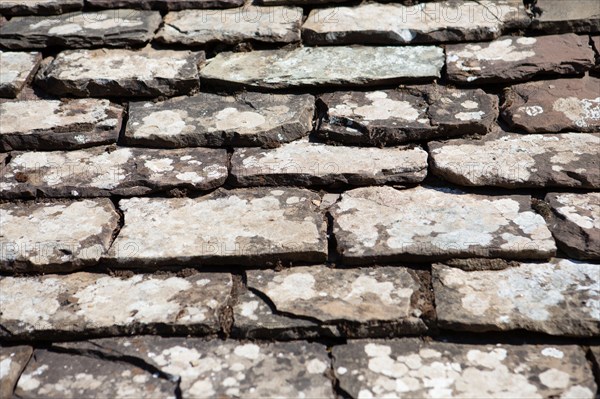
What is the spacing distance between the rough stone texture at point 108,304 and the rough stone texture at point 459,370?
391 mm

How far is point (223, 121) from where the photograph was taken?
2.56 meters

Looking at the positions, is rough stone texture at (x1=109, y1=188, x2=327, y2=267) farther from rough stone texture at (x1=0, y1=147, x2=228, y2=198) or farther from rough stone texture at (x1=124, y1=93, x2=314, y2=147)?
rough stone texture at (x1=124, y1=93, x2=314, y2=147)

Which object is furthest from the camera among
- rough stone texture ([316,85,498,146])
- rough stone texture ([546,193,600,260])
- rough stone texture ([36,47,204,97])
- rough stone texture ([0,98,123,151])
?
rough stone texture ([36,47,204,97])

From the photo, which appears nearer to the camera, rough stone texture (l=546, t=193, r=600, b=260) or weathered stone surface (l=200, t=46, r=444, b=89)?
rough stone texture (l=546, t=193, r=600, b=260)

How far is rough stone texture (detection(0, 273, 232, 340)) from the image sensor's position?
2.03m

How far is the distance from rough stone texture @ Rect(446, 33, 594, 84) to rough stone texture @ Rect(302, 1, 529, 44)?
7cm

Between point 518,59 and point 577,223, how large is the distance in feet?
2.40

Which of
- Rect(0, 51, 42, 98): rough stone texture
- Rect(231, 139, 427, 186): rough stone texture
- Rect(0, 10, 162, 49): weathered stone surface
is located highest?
Rect(0, 10, 162, 49): weathered stone surface

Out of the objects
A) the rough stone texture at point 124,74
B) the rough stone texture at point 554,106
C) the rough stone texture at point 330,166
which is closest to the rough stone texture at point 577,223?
the rough stone texture at point 554,106

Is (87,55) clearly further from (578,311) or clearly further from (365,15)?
(578,311)

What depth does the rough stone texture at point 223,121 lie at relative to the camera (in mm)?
2516

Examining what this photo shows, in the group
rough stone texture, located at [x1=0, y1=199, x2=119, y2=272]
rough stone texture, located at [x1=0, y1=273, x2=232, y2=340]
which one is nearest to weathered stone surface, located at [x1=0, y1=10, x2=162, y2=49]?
rough stone texture, located at [x1=0, y1=199, x2=119, y2=272]

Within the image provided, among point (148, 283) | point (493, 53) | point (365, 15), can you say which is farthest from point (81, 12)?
point (493, 53)

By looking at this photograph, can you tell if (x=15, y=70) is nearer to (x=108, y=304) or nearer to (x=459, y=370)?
(x=108, y=304)
